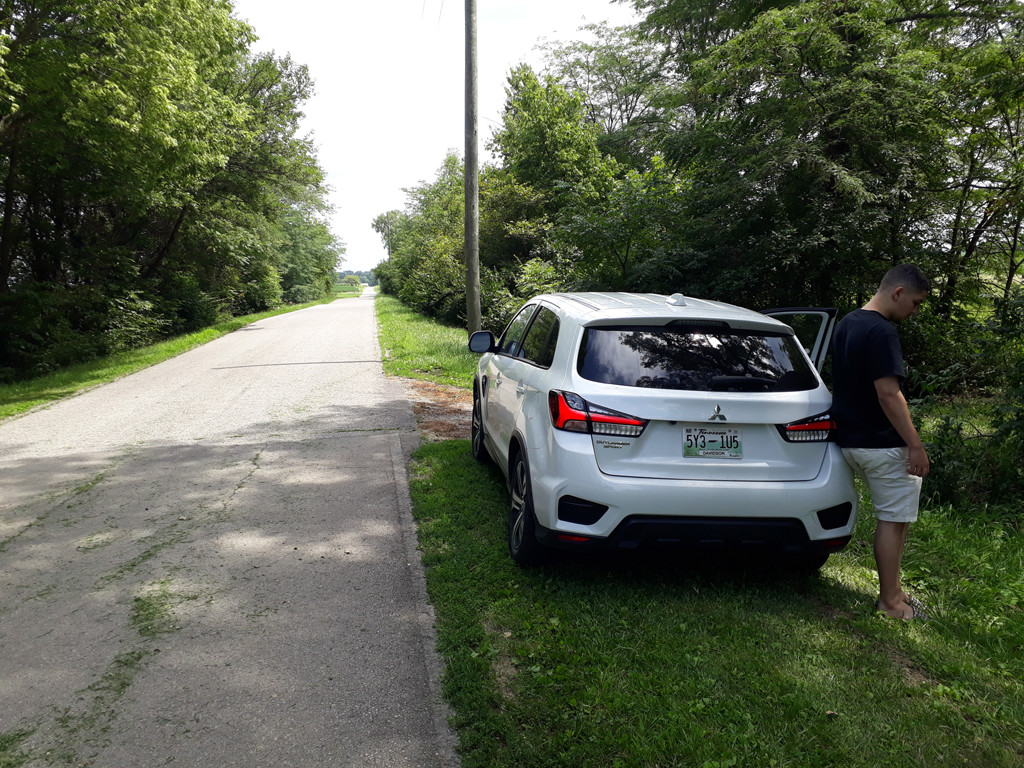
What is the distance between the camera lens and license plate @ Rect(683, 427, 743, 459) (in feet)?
12.1

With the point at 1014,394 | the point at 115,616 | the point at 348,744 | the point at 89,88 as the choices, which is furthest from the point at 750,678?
the point at 89,88

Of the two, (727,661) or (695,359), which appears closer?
(727,661)

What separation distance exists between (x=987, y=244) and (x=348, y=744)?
10986 mm

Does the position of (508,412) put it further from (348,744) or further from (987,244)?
(987,244)

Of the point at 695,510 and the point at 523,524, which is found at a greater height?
the point at 695,510

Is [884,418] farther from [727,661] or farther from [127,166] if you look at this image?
[127,166]

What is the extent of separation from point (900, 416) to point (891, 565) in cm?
89

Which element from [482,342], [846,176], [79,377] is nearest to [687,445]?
[482,342]

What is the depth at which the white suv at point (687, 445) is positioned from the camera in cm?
364

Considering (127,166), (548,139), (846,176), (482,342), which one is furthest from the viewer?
(548,139)

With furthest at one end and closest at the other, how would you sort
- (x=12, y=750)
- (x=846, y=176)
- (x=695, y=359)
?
(x=846, y=176) → (x=695, y=359) → (x=12, y=750)

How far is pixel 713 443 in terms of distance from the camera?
370 centimetres

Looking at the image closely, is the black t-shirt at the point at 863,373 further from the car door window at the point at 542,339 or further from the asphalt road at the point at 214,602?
the asphalt road at the point at 214,602

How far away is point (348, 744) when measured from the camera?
2.72 meters
